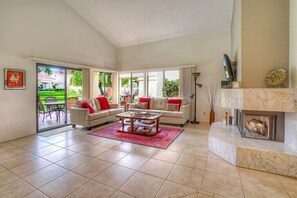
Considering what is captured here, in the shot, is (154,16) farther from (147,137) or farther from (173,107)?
(147,137)

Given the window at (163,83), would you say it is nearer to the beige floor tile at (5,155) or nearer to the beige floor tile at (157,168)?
the beige floor tile at (157,168)

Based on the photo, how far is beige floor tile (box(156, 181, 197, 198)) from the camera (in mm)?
1811

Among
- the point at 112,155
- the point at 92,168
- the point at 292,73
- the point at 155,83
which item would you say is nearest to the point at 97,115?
the point at 112,155

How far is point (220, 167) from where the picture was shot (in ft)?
7.98

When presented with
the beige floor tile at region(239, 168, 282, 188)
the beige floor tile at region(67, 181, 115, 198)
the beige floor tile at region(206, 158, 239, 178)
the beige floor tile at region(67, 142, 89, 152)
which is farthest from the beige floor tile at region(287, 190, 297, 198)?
the beige floor tile at region(67, 142, 89, 152)

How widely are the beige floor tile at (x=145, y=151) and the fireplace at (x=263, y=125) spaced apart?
5.91 feet

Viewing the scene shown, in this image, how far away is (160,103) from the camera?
19.6 ft

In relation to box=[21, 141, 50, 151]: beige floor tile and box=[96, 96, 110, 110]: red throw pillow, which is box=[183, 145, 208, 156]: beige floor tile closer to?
box=[21, 141, 50, 151]: beige floor tile

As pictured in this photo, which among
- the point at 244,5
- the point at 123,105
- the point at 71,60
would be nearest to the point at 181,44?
the point at 244,5

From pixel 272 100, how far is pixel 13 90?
5677 millimetres

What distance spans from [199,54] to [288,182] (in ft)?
15.2

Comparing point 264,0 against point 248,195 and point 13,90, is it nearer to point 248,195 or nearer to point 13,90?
point 248,195

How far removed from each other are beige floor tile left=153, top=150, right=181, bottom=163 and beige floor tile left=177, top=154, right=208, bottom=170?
10cm

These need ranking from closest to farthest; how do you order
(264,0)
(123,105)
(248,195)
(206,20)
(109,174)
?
(248,195), (109,174), (264,0), (206,20), (123,105)
